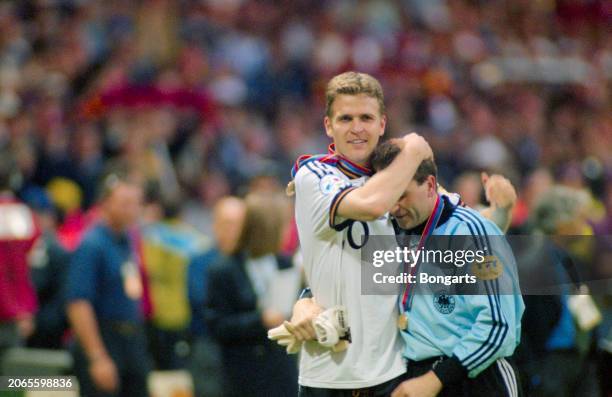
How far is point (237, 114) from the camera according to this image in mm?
13523

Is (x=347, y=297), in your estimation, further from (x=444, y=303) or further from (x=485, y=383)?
(x=485, y=383)

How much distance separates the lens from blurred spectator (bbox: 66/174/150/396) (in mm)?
6973

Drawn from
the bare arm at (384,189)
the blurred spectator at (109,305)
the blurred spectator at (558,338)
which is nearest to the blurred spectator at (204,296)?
the blurred spectator at (109,305)

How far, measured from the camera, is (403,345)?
4.31 metres

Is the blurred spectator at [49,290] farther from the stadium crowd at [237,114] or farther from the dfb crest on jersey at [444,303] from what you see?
the dfb crest on jersey at [444,303]

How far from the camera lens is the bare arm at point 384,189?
13.1 feet

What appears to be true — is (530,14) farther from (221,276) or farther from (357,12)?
(221,276)

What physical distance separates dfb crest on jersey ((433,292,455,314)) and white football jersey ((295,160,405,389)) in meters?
0.20

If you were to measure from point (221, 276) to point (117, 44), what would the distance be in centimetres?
745

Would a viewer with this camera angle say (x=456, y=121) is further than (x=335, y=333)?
Yes

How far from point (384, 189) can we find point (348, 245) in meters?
0.40

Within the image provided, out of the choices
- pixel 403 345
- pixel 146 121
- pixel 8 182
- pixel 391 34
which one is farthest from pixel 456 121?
pixel 403 345

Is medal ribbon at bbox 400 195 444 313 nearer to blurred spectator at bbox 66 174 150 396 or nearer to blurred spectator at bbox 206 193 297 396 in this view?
blurred spectator at bbox 206 193 297 396

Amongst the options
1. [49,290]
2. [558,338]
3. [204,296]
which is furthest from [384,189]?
[49,290]
